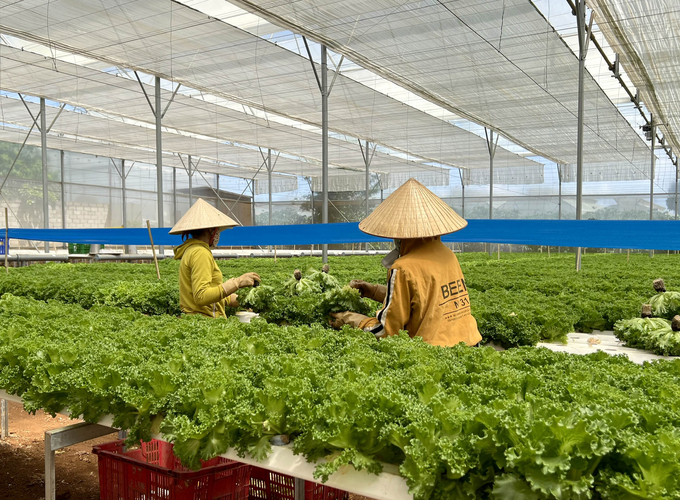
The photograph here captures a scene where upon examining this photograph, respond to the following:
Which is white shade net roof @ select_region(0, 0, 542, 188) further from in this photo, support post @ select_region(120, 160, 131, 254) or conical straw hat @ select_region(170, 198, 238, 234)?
support post @ select_region(120, 160, 131, 254)

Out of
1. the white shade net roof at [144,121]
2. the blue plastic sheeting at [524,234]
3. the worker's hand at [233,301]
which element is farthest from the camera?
the white shade net roof at [144,121]

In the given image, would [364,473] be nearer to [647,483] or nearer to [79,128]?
[647,483]

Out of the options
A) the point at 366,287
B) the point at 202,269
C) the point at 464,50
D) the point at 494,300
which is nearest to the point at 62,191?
the point at 464,50

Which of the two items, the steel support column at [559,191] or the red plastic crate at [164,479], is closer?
the red plastic crate at [164,479]

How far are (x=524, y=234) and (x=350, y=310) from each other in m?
5.21

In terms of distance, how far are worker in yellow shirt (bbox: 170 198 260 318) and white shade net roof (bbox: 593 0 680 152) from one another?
37.0ft

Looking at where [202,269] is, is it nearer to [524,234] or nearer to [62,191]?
[524,234]

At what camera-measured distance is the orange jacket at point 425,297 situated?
4.23 metres

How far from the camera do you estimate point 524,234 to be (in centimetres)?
1005

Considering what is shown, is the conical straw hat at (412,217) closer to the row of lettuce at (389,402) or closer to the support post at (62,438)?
the row of lettuce at (389,402)

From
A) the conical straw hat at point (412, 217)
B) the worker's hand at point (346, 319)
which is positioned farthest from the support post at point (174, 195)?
the conical straw hat at point (412, 217)

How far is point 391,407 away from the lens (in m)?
2.64

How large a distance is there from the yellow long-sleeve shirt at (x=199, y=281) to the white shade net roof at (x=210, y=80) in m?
9.70

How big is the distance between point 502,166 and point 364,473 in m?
38.2
